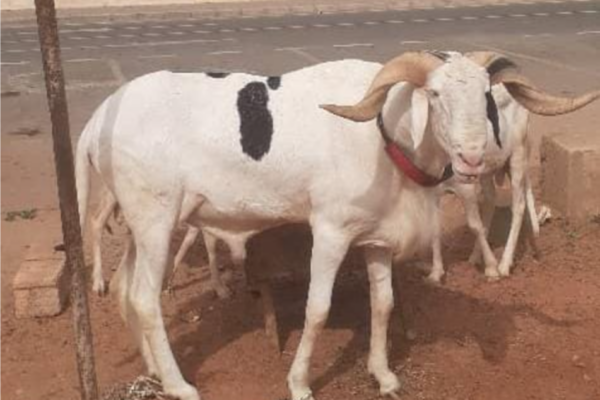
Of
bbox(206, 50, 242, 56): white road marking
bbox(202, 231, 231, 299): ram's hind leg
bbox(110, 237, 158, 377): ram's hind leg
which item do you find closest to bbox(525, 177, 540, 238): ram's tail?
bbox(202, 231, 231, 299): ram's hind leg

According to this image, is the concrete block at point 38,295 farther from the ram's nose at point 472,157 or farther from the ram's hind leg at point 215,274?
the ram's nose at point 472,157

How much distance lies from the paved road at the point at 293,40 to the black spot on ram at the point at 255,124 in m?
12.4

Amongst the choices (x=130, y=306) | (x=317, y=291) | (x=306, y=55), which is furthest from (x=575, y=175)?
(x=306, y=55)

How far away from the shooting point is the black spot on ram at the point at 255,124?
589 cm

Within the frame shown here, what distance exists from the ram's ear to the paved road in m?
12.5

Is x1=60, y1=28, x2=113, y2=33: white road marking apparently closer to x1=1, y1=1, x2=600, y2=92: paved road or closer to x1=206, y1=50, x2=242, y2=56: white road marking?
x1=1, y1=1, x2=600, y2=92: paved road

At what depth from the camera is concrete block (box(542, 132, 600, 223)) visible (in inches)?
364

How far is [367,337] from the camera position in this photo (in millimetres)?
7109

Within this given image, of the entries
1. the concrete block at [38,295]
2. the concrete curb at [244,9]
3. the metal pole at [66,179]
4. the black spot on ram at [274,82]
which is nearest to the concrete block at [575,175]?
the black spot on ram at [274,82]

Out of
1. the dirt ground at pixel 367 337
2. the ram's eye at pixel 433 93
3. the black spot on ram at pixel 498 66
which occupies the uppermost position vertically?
the black spot on ram at pixel 498 66

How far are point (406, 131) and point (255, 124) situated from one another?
925mm

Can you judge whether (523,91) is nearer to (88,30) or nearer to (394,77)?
(394,77)

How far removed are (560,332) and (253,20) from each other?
73.4ft

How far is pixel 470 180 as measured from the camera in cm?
508
